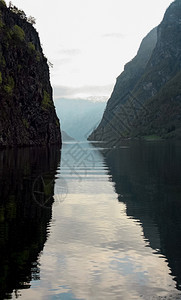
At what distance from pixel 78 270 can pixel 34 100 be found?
132m

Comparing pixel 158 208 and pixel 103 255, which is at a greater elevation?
pixel 158 208

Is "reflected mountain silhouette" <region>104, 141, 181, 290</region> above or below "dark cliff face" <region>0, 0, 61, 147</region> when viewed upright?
below

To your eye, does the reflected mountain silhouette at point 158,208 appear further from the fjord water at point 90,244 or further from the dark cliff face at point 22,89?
the dark cliff face at point 22,89

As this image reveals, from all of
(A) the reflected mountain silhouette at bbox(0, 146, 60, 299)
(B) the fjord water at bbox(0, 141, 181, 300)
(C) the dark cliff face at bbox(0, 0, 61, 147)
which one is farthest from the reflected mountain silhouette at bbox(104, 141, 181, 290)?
(C) the dark cliff face at bbox(0, 0, 61, 147)

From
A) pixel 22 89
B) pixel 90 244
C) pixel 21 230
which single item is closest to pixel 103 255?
pixel 90 244

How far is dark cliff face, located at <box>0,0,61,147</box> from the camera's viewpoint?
116 m

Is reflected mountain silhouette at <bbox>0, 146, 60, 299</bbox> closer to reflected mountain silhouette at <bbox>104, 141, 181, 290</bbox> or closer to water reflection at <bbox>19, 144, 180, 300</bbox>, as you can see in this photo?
water reflection at <bbox>19, 144, 180, 300</bbox>

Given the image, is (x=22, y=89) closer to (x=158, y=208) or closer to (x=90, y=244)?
(x=158, y=208)

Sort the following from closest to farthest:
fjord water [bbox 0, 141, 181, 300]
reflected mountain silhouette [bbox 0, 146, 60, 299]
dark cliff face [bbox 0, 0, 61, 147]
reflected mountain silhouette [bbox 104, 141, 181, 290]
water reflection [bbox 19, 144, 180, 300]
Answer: water reflection [bbox 19, 144, 180, 300] → fjord water [bbox 0, 141, 181, 300] → reflected mountain silhouette [bbox 0, 146, 60, 299] → reflected mountain silhouette [bbox 104, 141, 181, 290] → dark cliff face [bbox 0, 0, 61, 147]

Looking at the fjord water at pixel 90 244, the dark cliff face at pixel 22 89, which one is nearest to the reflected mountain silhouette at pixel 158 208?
the fjord water at pixel 90 244

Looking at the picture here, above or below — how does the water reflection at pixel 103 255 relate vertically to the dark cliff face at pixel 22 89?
below

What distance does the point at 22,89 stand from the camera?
5231 inches

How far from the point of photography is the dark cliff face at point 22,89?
11606cm

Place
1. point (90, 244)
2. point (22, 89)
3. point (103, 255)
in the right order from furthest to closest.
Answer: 1. point (22, 89)
2. point (90, 244)
3. point (103, 255)
